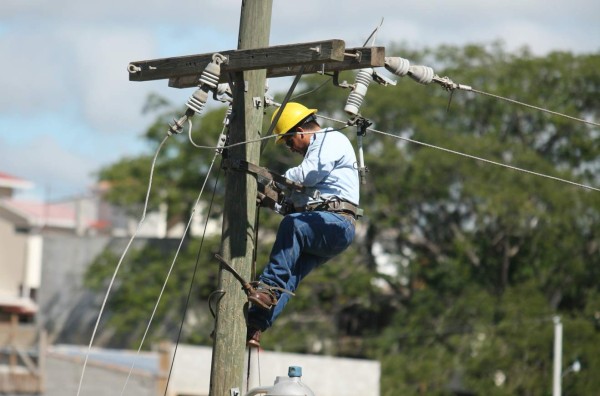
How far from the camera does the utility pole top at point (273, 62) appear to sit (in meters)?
7.30

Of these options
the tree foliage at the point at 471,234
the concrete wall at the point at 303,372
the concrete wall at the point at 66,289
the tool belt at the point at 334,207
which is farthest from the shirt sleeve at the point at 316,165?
the concrete wall at the point at 66,289

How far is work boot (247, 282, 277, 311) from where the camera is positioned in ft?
25.6

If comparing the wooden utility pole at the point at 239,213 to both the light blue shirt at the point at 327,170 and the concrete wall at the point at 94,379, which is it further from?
the concrete wall at the point at 94,379

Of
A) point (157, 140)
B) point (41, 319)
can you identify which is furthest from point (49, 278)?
point (157, 140)

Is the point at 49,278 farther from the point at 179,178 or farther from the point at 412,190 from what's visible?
the point at 412,190

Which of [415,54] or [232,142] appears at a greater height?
[415,54]

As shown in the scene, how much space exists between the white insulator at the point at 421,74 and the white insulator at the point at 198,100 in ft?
4.59

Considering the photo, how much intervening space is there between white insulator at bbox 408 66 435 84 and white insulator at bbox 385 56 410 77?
0.19 m

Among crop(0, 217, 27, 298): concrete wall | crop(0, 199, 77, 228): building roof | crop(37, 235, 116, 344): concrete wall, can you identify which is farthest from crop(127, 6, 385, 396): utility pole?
crop(0, 199, 77, 228): building roof

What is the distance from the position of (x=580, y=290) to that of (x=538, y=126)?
533 cm

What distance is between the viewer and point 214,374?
7867 millimetres

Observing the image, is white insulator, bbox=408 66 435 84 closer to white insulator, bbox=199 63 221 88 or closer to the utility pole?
the utility pole

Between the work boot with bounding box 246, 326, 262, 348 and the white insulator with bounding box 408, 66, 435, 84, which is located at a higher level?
the white insulator with bounding box 408, 66, 435, 84

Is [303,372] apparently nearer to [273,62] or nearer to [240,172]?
[240,172]
